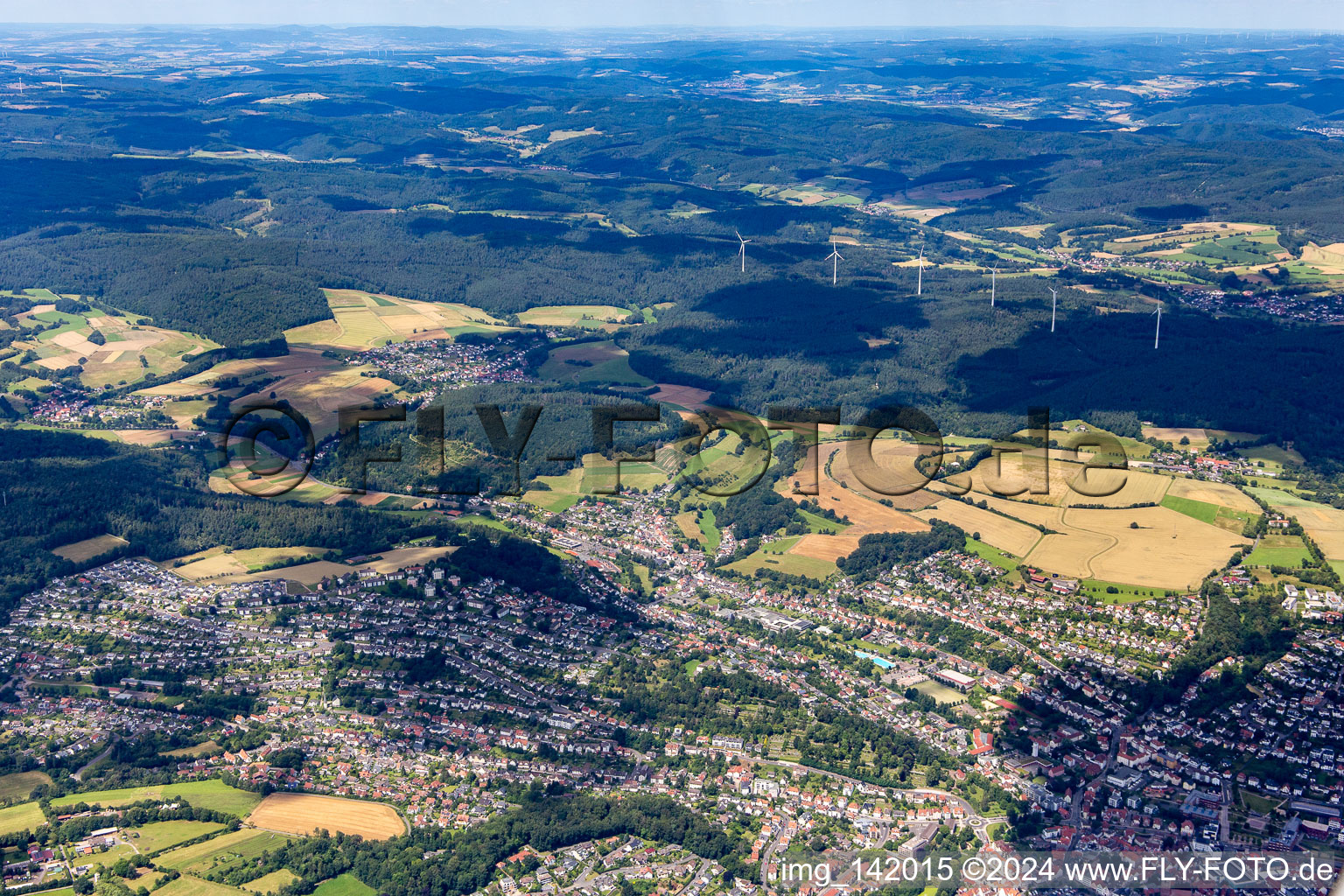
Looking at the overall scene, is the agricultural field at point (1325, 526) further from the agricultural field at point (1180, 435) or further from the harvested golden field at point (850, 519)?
the harvested golden field at point (850, 519)

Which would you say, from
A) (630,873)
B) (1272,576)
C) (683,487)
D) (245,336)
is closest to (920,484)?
(683,487)

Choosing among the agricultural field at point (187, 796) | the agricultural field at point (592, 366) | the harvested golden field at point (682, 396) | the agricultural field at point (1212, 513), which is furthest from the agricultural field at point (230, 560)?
the agricultural field at point (1212, 513)

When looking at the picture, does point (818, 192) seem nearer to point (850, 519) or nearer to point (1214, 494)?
point (1214, 494)

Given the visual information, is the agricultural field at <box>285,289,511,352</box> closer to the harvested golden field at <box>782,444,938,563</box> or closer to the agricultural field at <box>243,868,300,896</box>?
the harvested golden field at <box>782,444,938,563</box>

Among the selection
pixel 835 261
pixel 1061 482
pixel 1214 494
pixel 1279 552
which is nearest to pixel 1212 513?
pixel 1214 494

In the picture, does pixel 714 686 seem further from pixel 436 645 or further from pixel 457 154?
pixel 457 154

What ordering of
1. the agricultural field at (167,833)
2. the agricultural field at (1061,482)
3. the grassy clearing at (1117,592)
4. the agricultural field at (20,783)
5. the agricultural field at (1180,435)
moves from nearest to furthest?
1. the agricultural field at (167,833)
2. the agricultural field at (20,783)
3. the grassy clearing at (1117,592)
4. the agricultural field at (1061,482)
5. the agricultural field at (1180,435)

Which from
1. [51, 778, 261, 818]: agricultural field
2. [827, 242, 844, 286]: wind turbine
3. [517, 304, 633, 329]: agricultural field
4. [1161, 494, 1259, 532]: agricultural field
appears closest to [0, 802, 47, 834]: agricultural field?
[51, 778, 261, 818]: agricultural field
